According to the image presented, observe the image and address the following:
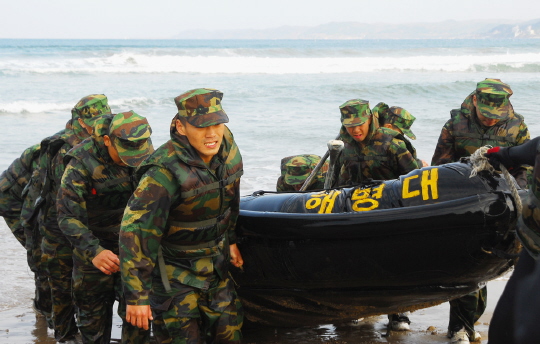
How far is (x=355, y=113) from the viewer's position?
5.23 m

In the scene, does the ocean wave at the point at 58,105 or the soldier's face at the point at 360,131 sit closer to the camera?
the soldier's face at the point at 360,131

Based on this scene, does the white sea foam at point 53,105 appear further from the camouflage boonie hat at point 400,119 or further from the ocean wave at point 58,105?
the camouflage boonie hat at point 400,119

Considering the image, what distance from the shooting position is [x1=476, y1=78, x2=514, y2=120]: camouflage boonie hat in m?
5.07

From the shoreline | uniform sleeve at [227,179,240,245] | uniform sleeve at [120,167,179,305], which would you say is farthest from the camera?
the shoreline

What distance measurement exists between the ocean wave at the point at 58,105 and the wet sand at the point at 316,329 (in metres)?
11.3

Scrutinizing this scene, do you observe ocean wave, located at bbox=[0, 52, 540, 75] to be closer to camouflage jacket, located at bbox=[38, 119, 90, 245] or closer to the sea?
the sea

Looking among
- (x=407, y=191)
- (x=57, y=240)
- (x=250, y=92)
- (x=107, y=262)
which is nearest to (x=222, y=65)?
(x=250, y=92)

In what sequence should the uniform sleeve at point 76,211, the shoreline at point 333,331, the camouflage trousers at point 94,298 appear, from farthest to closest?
1. the shoreline at point 333,331
2. the camouflage trousers at point 94,298
3. the uniform sleeve at point 76,211

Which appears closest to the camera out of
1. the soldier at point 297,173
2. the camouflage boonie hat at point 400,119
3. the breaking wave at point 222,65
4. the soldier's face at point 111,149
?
the soldier's face at point 111,149

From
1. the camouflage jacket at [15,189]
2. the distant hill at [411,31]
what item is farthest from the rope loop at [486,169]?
the distant hill at [411,31]

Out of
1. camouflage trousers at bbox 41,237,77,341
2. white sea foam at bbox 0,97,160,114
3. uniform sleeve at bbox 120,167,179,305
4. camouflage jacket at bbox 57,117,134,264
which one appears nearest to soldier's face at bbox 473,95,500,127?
camouflage jacket at bbox 57,117,134,264

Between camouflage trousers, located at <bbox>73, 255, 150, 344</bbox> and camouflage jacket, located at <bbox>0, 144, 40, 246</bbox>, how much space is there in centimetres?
154

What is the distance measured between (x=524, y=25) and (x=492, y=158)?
545ft

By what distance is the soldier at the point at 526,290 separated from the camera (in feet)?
9.58
